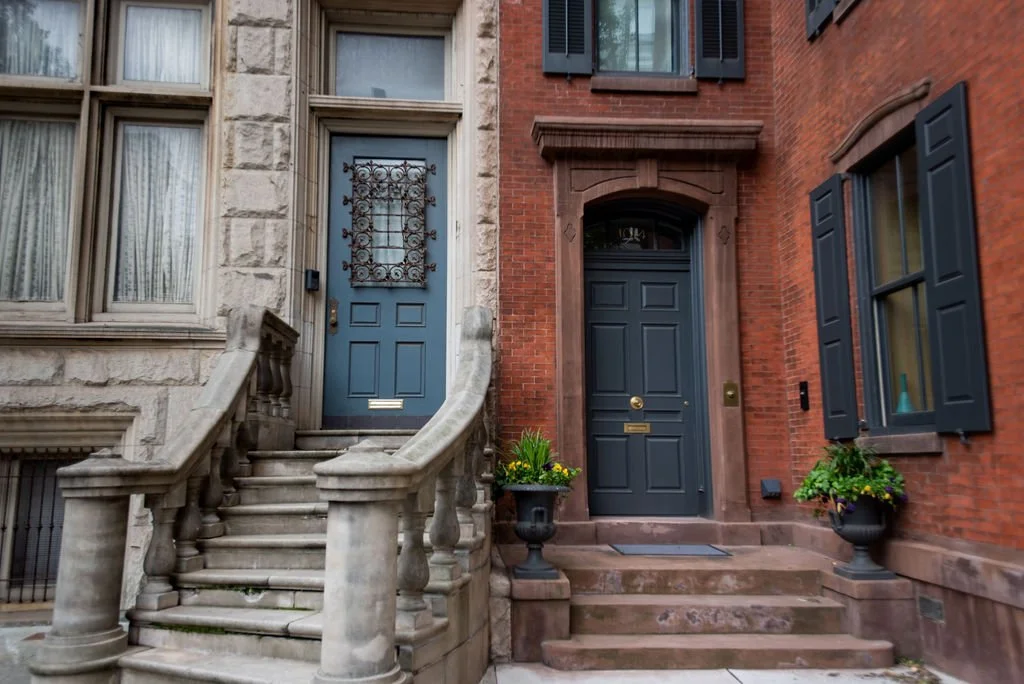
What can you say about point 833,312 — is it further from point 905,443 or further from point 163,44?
point 163,44

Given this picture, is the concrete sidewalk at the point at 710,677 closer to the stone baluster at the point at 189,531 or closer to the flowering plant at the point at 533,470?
the flowering plant at the point at 533,470

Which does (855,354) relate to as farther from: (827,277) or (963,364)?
(963,364)

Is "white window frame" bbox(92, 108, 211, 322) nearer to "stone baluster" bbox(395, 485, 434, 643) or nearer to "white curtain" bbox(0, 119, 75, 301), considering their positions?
"white curtain" bbox(0, 119, 75, 301)

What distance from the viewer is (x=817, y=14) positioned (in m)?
6.60

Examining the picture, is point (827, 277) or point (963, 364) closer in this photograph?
point (963, 364)

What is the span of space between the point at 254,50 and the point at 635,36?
3.67m

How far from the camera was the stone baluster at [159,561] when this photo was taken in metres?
4.36

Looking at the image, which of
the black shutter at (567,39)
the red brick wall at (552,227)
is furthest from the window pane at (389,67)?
the black shutter at (567,39)

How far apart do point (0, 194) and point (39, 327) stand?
61.5 inches

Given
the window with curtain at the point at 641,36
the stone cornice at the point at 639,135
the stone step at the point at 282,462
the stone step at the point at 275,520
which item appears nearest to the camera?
the stone step at the point at 275,520

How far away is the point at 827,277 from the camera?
20.4 feet

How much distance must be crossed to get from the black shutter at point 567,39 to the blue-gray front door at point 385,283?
4.51 feet

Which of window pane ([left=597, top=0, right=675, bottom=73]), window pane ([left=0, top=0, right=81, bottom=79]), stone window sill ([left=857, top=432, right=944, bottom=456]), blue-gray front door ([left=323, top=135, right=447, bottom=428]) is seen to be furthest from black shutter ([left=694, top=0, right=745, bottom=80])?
window pane ([left=0, top=0, right=81, bottom=79])

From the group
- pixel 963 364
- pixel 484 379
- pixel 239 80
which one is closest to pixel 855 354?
pixel 963 364
